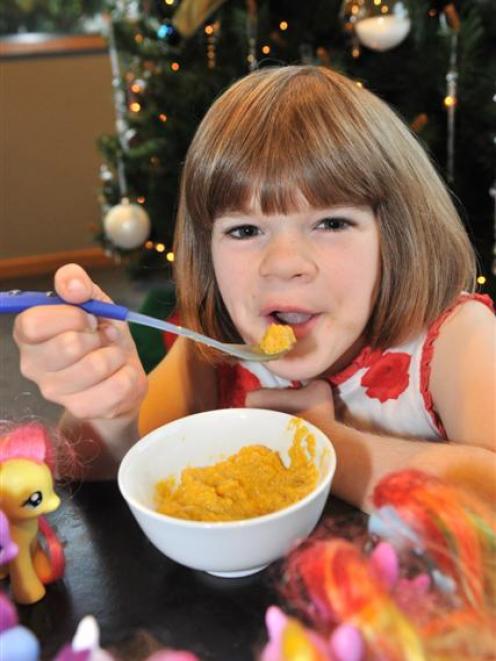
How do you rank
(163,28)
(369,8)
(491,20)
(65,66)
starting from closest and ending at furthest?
(369,8)
(491,20)
(163,28)
(65,66)

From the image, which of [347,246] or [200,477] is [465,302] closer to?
[347,246]

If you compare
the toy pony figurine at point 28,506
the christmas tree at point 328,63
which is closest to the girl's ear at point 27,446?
the toy pony figurine at point 28,506

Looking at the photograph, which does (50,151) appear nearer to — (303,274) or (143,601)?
(303,274)

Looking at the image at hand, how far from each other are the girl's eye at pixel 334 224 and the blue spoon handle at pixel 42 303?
263 millimetres

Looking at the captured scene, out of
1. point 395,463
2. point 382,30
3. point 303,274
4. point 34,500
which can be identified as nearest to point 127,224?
point 382,30

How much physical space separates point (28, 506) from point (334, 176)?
1.61 feet

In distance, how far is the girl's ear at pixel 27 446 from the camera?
1.90 ft

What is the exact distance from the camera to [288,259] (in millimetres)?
810

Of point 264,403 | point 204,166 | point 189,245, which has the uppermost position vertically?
point 204,166

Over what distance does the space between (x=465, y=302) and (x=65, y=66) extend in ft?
9.65

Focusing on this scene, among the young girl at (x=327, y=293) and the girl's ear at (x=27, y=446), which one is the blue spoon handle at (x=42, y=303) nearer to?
the young girl at (x=327, y=293)

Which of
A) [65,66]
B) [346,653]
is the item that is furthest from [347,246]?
[65,66]

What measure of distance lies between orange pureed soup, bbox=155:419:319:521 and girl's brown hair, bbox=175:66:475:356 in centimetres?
28

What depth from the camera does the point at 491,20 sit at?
2.01m
